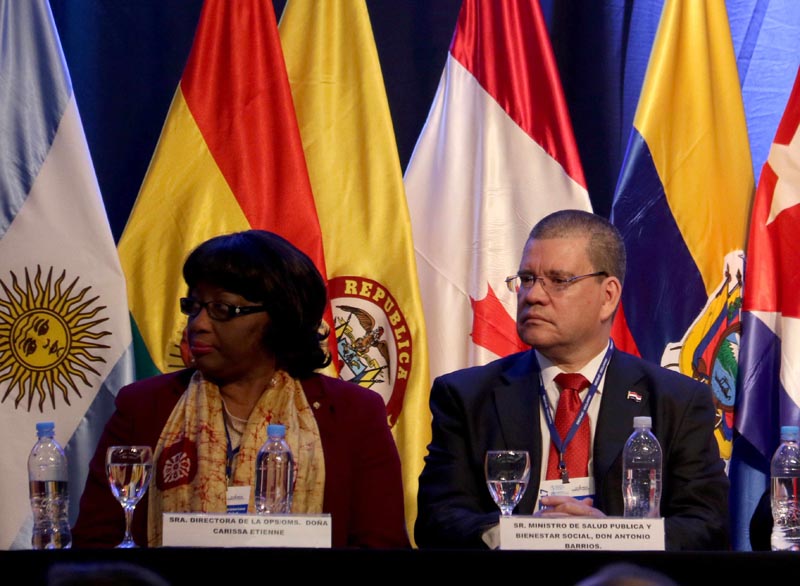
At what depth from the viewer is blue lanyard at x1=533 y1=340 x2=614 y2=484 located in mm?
3191

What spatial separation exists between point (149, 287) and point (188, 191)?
364 mm

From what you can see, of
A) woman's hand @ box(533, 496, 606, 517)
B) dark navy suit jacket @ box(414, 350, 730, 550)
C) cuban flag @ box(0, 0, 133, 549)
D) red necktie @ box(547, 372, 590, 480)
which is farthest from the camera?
cuban flag @ box(0, 0, 133, 549)

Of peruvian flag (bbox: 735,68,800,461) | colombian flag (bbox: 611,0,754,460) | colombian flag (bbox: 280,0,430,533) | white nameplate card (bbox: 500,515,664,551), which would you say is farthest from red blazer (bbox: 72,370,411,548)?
peruvian flag (bbox: 735,68,800,461)

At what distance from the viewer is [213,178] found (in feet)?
13.9

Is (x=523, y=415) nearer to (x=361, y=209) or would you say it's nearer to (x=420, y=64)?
(x=361, y=209)

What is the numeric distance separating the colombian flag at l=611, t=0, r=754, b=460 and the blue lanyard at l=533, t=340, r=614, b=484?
1035 mm

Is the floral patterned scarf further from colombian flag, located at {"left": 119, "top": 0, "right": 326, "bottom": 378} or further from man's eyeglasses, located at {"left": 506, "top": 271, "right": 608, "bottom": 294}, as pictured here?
colombian flag, located at {"left": 119, "top": 0, "right": 326, "bottom": 378}

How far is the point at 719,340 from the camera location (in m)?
4.37

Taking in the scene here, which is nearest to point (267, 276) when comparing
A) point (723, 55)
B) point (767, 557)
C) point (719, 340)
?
point (767, 557)

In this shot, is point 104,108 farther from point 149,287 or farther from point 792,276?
point 792,276

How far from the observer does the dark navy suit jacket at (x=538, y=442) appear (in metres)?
3.07

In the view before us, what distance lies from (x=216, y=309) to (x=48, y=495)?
65cm

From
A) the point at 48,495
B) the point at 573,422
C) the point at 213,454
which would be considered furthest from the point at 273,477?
the point at 573,422

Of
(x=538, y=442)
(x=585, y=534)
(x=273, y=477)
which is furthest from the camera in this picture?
(x=538, y=442)
